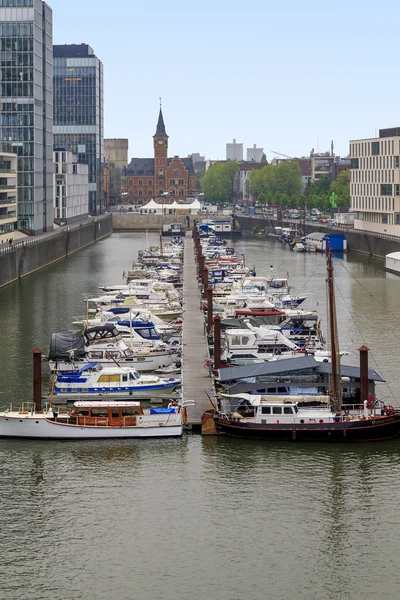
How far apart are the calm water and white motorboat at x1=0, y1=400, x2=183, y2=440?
19.8 inches

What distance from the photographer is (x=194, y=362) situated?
6241 cm

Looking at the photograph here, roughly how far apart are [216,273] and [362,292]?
15.7m

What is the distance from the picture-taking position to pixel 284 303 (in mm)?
89500

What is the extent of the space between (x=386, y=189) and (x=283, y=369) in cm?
10138

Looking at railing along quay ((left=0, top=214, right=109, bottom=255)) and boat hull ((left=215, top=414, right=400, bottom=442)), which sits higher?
railing along quay ((left=0, top=214, right=109, bottom=255))

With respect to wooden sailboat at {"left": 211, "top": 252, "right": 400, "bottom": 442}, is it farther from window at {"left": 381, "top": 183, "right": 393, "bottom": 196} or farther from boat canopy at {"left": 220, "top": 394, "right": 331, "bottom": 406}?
window at {"left": 381, "top": 183, "right": 393, "bottom": 196}

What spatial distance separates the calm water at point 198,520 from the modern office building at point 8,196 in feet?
241

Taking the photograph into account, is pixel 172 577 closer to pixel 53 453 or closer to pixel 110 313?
pixel 53 453

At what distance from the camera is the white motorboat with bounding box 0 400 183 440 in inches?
1962

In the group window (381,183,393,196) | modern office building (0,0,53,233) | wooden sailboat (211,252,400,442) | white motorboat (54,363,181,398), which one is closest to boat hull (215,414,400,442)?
wooden sailboat (211,252,400,442)

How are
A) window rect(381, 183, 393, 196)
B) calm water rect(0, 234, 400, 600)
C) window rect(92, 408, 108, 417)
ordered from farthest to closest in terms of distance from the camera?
window rect(381, 183, 393, 196) < window rect(92, 408, 108, 417) < calm water rect(0, 234, 400, 600)

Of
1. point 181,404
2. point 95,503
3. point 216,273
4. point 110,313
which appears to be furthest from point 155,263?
point 95,503

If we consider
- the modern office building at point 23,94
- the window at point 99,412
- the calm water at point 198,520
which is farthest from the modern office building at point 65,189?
the window at point 99,412

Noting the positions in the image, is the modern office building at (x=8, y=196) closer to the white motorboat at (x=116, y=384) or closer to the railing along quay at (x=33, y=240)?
the railing along quay at (x=33, y=240)
